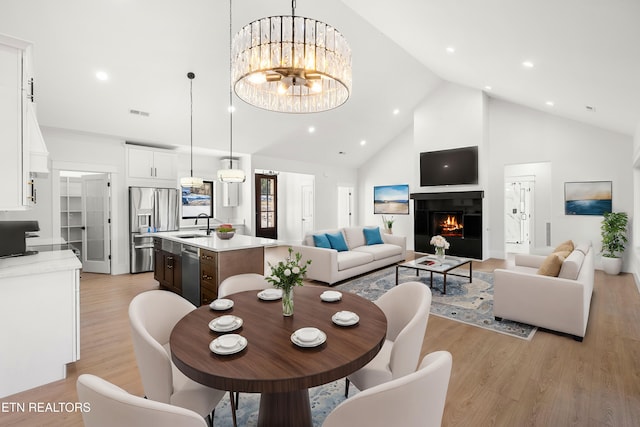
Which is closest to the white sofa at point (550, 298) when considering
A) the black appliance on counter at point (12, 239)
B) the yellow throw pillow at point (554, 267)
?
the yellow throw pillow at point (554, 267)

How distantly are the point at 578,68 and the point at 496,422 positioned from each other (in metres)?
3.54

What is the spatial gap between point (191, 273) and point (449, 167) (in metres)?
5.87

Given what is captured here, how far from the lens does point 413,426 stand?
939 millimetres

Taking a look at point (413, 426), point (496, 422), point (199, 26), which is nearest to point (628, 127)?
point (496, 422)

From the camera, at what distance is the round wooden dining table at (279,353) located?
1.09 m

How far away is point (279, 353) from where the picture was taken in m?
1.26

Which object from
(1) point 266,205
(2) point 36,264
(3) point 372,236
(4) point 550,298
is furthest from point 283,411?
(1) point 266,205

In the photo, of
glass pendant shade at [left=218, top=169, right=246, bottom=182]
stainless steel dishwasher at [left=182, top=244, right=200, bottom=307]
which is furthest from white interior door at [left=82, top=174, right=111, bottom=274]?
glass pendant shade at [left=218, top=169, right=246, bottom=182]

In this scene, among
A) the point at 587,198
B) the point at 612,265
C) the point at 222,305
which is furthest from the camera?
the point at 587,198

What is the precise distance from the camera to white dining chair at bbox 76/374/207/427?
0.83 meters

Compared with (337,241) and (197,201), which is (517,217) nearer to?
(337,241)

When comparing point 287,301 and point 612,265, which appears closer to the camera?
point 287,301

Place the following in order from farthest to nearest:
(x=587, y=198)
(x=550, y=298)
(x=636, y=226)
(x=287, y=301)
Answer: (x=587, y=198)
(x=636, y=226)
(x=550, y=298)
(x=287, y=301)

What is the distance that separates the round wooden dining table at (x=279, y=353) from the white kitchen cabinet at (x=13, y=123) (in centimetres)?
161
